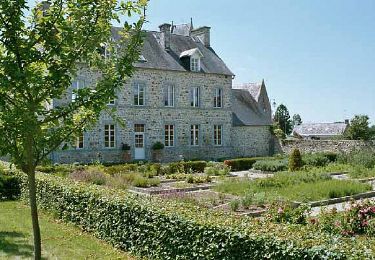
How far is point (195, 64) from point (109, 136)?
7.81 m

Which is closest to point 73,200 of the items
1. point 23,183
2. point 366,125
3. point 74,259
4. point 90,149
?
point 74,259

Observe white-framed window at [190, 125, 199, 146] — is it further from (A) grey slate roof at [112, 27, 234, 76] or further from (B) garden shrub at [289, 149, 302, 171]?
(B) garden shrub at [289, 149, 302, 171]

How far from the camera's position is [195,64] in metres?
28.0

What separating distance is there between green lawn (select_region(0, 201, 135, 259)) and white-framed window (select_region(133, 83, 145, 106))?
1646 cm

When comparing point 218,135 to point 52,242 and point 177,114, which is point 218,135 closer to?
point 177,114

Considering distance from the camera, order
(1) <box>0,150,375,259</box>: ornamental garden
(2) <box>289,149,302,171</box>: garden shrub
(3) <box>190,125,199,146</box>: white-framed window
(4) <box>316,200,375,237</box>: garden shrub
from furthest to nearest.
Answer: (3) <box>190,125,199,146</box>: white-framed window, (2) <box>289,149,302,171</box>: garden shrub, (4) <box>316,200,375,237</box>: garden shrub, (1) <box>0,150,375,259</box>: ornamental garden

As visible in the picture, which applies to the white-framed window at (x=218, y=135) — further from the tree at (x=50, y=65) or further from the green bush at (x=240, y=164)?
the tree at (x=50, y=65)

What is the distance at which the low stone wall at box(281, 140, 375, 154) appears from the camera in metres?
28.2

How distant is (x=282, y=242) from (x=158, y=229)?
227 cm

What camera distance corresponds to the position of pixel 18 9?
4.33m

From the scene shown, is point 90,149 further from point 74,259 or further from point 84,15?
point 84,15

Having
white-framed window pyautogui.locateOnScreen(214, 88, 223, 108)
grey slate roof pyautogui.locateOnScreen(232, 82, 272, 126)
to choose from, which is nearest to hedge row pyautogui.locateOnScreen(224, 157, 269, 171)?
white-framed window pyautogui.locateOnScreen(214, 88, 223, 108)

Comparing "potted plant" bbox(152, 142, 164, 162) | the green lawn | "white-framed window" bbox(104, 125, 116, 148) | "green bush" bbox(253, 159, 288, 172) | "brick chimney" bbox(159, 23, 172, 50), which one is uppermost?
"brick chimney" bbox(159, 23, 172, 50)

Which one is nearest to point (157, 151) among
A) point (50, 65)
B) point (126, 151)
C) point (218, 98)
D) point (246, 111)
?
point (126, 151)
